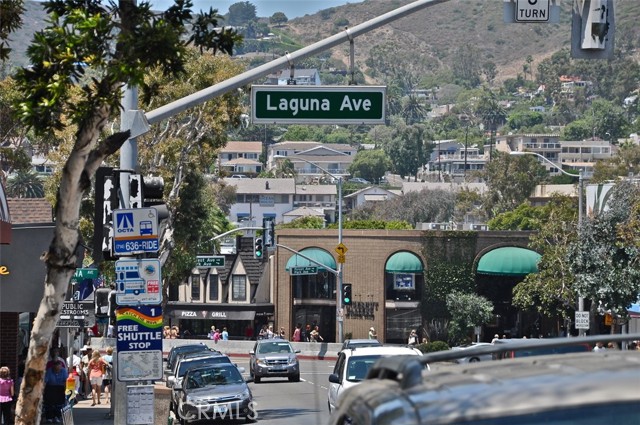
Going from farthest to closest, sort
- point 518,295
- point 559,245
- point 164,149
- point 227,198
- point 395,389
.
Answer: point 227,198 < point 518,295 < point 559,245 < point 164,149 < point 395,389

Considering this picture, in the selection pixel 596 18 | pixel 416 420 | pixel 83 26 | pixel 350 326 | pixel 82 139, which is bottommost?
pixel 350 326

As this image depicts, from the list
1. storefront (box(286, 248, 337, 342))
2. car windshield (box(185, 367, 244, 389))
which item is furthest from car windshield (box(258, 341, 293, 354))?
storefront (box(286, 248, 337, 342))

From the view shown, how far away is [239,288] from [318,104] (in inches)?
2704

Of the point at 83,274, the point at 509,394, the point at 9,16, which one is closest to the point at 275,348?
the point at 83,274

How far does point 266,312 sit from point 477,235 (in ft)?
52.5

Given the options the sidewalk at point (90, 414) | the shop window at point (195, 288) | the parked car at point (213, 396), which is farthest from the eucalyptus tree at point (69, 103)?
the shop window at point (195, 288)

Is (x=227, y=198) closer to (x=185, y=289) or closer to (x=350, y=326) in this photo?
(x=185, y=289)

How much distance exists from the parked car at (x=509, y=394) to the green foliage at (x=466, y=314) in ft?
216

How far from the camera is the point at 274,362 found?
42.6 meters

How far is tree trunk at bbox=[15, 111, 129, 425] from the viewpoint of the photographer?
982 centimetres

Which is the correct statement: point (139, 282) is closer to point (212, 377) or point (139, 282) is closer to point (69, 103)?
point (69, 103)

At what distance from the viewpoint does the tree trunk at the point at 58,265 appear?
32.2 ft

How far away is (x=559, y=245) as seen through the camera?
56.6 metres

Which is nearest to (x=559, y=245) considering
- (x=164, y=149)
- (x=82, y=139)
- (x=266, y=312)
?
(x=164, y=149)
